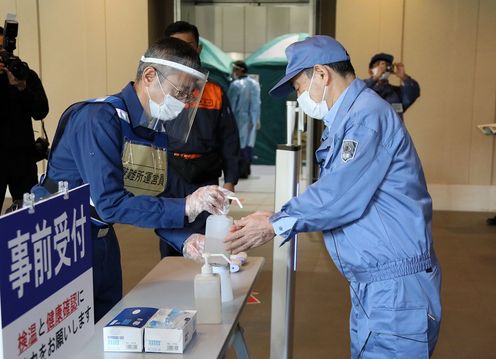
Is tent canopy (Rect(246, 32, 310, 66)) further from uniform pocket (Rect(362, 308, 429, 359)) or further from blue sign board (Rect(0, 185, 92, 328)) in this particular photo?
blue sign board (Rect(0, 185, 92, 328))

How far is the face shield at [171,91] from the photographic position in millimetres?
1780

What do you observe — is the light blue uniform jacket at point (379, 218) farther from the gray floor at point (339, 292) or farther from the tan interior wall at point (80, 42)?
the tan interior wall at point (80, 42)

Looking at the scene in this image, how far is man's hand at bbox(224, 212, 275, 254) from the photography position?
5.38 feet

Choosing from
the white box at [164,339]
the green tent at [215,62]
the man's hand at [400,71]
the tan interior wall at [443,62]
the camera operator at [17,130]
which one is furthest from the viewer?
the green tent at [215,62]

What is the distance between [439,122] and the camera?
250 inches

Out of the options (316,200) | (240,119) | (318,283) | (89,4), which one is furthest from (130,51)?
(316,200)

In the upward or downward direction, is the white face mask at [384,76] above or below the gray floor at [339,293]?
above

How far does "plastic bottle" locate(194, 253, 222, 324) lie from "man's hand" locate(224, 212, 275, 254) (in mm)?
134

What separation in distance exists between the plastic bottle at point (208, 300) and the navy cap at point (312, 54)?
1.92 feet

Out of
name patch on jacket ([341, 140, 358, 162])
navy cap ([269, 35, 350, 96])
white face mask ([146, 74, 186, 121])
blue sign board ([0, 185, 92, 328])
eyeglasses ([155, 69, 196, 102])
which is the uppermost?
navy cap ([269, 35, 350, 96])

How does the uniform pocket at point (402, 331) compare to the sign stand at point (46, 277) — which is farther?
the uniform pocket at point (402, 331)

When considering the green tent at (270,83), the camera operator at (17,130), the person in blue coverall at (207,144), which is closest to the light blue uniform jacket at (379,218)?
the person in blue coverall at (207,144)

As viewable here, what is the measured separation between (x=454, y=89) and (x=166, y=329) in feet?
18.4

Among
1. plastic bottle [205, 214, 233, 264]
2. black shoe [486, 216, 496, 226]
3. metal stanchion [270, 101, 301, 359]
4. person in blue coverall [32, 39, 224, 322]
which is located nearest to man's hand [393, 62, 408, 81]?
black shoe [486, 216, 496, 226]
